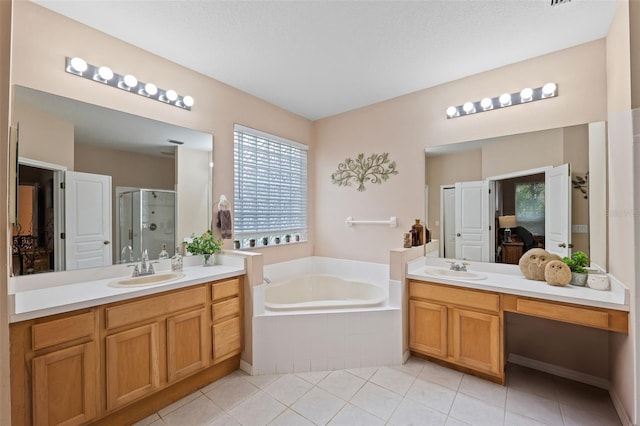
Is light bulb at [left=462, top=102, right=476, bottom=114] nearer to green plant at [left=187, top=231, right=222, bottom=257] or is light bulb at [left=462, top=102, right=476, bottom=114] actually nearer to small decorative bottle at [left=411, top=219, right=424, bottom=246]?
small decorative bottle at [left=411, top=219, right=424, bottom=246]

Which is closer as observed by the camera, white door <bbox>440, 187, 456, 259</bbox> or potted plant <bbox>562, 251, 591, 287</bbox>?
potted plant <bbox>562, 251, 591, 287</bbox>

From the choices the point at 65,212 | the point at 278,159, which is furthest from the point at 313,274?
the point at 65,212

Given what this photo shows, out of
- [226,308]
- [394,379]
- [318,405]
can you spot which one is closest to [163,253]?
[226,308]

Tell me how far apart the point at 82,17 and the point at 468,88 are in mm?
3100

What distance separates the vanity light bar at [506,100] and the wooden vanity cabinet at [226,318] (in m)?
2.56

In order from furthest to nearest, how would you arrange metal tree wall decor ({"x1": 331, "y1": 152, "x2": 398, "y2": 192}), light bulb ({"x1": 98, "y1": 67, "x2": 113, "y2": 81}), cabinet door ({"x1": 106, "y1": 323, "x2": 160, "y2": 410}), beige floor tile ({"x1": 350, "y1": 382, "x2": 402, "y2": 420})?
metal tree wall decor ({"x1": 331, "y1": 152, "x2": 398, "y2": 192})
light bulb ({"x1": 98, "y1": 67, "x2": 113, "y2": 81})
beige floor tile ({"x1": 350, "y1": 382, "x2": 402, "y2": 420})
cabinet door ({"x1": 106, "y1": 323, "x2": 160, "y2": 410})

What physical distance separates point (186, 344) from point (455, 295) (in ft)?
6.87

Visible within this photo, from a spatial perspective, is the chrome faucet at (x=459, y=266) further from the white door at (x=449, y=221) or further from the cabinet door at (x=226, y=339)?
the cabinet door at (x=226, y=339)

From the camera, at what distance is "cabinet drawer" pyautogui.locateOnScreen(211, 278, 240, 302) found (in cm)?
221

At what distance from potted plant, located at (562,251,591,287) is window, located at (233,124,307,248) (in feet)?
8.65

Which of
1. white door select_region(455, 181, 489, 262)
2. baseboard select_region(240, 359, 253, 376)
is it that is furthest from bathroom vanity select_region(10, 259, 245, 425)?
white door select_region(455, 181, 489, 262)

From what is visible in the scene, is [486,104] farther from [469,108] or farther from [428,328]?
[428,328]

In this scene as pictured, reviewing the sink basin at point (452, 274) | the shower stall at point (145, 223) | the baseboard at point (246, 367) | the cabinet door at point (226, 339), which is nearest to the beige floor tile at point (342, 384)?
the baseboard at point (246, 367)

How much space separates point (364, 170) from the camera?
3402mm
